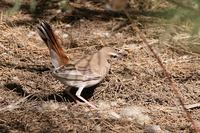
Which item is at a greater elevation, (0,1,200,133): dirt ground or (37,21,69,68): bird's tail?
(37,21,69,68): bird's tail

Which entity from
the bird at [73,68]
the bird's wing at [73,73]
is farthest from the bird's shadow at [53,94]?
the bird's wing at [73,73]

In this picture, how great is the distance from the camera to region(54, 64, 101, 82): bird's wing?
467cm

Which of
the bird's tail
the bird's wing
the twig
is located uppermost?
the bird's tail

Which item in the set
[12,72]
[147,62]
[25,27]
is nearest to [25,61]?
[12,72]

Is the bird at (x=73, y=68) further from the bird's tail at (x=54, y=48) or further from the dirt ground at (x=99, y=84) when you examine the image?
the dirt ground at (x=99, y=84)

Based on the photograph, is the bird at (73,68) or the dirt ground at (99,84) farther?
the bird at (73,68)

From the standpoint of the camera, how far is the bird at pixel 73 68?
4703 mm

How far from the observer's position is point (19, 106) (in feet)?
15.6

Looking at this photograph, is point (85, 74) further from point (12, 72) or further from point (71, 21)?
point (71, 21)

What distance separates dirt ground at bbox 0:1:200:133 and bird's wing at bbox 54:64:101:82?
0.89 ft

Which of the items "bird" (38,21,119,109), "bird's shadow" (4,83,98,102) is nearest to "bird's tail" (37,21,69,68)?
"bird" (38,21,119,109)

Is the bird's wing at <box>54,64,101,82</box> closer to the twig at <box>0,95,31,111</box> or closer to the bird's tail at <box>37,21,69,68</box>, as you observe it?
the bird's tail at <box>37,21,69,68</box>

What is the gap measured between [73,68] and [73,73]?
0.18ft

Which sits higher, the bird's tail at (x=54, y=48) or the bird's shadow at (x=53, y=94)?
the bird's tail at (x=54, y=48)
